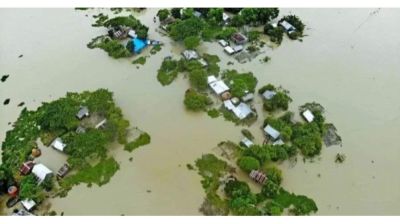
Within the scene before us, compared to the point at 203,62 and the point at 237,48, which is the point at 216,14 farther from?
the point at 203,62

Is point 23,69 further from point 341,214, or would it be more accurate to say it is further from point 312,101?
point 341,214

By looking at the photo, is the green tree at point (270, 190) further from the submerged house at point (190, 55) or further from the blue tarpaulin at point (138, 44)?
the blue tarpaulin at point (138, 44)

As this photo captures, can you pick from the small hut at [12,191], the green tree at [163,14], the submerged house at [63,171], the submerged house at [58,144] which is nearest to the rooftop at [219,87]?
the green tree at [163,14]

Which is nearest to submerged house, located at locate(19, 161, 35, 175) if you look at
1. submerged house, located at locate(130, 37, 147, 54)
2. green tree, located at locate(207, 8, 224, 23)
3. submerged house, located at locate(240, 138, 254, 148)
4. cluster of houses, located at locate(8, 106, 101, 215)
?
→ cluster of houses, located at locate(8, 106, 101, 215)

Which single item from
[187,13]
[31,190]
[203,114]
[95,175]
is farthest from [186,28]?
[31,190]

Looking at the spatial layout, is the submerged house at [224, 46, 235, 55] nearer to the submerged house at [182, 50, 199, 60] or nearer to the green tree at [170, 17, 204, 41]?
the submerged house at [182, 50, 199, 60]

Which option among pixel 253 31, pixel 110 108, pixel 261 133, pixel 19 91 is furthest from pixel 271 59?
pixel 19 91
